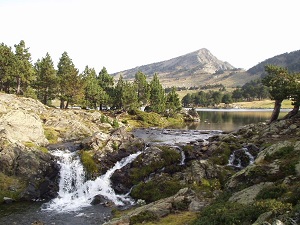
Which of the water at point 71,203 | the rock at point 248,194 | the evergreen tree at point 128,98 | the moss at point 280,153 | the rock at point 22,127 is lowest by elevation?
the water at point 71,203

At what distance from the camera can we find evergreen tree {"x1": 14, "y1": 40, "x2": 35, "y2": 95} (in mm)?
104375

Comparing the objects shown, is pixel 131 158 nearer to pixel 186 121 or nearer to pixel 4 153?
pixel 4 153

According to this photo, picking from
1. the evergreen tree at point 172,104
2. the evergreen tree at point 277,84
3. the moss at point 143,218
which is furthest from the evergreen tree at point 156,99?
the moss at point 143,218

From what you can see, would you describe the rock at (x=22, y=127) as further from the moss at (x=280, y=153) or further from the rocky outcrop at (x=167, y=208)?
the moss at (x=280, y=153)

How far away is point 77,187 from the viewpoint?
47.0 metres

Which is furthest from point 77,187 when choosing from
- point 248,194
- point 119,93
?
point 119,93

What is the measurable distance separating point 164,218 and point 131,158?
27451mm

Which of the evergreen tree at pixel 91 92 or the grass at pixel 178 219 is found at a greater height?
the evergreen tree at pixel 91 92

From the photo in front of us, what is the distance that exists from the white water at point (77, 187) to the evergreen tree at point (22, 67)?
204 feet

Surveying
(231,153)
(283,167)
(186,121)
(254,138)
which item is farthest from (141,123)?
(283,167)

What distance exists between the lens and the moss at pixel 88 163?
48862mm

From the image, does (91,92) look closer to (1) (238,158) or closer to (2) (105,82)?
(2) (105,82)

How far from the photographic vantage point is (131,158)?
52.6 meters

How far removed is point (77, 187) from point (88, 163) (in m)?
4.65
